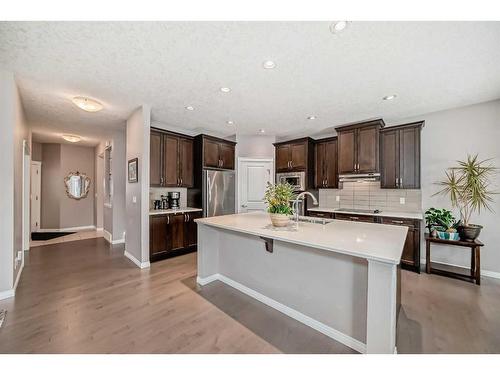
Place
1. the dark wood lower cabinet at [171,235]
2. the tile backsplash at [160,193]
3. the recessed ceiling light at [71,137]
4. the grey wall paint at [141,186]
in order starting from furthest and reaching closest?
the recessed ceiling light at [71,137]
the tile backsplash at [160,193]
the dark wood lower cabinet at [171,235]
the grey wall paint at [141,186]

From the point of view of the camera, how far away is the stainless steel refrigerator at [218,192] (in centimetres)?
445

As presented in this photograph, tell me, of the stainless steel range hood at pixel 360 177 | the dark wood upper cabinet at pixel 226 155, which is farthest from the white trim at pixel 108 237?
the stainless steel range hood at pixel 360 177

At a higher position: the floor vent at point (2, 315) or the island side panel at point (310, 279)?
the island side panel at point (310, 279)

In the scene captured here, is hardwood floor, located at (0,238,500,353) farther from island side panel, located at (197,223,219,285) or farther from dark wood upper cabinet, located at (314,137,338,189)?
dark wood upper cabinet, located at (314,137,338,189)

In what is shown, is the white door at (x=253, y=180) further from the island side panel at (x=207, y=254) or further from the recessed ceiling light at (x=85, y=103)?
the recessed ceiling light at (x=85, y=103)

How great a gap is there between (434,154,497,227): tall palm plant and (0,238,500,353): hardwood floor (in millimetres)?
1011

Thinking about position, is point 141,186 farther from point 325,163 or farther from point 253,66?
point 325,163

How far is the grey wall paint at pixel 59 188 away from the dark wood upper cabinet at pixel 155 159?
13.9 ft

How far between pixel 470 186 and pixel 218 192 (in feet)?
13.6

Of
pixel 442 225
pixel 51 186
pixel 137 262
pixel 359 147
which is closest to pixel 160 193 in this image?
pixel 137 262

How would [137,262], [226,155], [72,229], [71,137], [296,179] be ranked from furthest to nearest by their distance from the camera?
[72,229]
[71,137]
[226,155]
[296,179]
[137,262]

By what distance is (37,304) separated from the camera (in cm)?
227

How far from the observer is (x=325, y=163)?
4500mm

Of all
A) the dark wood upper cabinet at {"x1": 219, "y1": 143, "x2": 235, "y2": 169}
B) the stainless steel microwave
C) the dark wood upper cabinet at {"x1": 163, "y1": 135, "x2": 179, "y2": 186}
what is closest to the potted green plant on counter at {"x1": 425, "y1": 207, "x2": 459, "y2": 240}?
the stainless steel microwave
